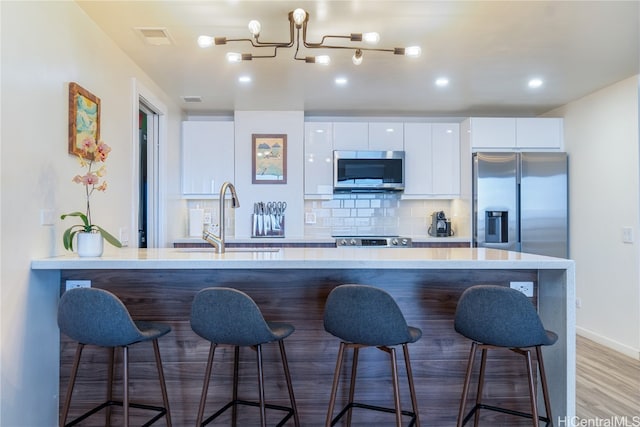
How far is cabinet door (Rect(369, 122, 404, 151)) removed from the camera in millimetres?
4660

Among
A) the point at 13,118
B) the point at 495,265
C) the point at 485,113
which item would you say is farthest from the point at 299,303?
the point at 485,113

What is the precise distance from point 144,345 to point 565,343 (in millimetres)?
2140

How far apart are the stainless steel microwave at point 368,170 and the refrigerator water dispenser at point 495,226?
3.15 ft

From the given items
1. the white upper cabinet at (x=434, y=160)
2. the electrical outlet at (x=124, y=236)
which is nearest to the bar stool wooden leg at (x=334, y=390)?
the electrical outlet at (x=124, y=236)

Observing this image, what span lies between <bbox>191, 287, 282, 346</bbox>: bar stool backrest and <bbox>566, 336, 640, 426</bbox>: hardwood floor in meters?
2.02

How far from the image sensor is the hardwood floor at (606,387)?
249cm

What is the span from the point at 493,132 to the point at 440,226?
3.85 feet

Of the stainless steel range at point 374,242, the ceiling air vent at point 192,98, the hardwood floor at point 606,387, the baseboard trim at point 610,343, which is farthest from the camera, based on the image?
the stainless steel range at point 374,242

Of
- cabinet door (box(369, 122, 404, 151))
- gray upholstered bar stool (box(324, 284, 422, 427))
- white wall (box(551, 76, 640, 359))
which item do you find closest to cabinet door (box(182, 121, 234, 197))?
cabinet door (box(369, 122, 404, 151))

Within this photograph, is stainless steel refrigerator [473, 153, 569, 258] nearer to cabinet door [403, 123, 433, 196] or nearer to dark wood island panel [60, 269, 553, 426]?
cabinet door [403, 123, 433, 196]

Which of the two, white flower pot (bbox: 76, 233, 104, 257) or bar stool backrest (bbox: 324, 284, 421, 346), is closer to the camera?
bar stool backrest (bbox: 324, 284, 421, 346)

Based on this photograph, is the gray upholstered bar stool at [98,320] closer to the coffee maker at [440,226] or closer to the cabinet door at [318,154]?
the cabinet door at [318,154]

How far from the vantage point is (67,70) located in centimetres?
229

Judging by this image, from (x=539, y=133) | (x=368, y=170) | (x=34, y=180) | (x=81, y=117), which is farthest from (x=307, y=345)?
(x=539, y=133)
